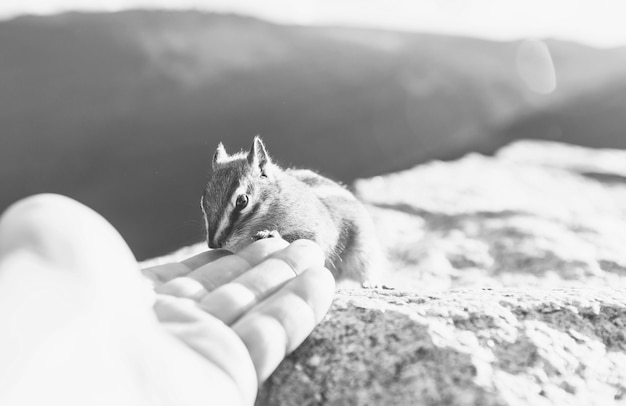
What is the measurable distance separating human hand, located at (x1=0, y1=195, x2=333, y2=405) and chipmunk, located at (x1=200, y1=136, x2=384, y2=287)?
1.61ft

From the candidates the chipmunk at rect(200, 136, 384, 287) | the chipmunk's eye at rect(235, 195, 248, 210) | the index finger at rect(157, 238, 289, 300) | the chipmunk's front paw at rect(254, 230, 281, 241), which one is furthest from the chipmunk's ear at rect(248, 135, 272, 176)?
the index finger at rect(157, 238, 289, 300)

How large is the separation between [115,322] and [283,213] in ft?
4.03

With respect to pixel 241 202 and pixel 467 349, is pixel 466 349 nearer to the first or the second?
pixel 467 349

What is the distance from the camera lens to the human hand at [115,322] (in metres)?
1.23

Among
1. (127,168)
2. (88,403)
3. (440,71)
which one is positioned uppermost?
(88,403)

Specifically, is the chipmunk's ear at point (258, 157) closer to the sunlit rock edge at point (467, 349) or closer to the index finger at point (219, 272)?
the index finger at point (219, 272)

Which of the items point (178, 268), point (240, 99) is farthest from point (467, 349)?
point (240, 99)

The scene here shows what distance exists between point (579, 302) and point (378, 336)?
66cm

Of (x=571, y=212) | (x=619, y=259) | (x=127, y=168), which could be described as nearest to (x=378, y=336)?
(x=619, y=259)

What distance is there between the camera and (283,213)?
8.41 feet

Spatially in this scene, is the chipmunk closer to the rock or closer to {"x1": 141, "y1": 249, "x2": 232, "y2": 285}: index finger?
{"x1": 141, "y1": 249, "x2": 232, "y2": 285}: index finger

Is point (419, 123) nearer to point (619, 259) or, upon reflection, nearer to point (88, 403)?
point (619, 259)

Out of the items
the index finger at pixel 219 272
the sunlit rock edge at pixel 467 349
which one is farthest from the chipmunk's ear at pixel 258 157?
the sunlit rock edge at pixel 467 349

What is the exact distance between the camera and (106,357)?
1.32 m
